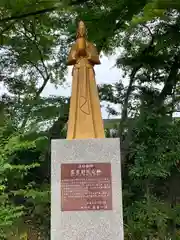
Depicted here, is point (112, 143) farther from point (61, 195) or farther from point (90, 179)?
point (61, 195)

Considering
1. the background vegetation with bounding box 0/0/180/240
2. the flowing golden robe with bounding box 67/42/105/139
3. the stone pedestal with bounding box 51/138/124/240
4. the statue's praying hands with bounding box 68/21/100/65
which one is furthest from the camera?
the background vegetation with bounding box 0/0/180/240

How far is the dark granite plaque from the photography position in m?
4.05

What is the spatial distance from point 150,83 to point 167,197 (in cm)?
248

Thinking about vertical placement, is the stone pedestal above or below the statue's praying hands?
below

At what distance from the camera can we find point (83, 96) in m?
4.59

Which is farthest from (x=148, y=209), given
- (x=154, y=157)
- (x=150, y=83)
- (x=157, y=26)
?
(x=157, y=26)

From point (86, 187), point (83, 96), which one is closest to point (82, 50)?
point (83, 96)

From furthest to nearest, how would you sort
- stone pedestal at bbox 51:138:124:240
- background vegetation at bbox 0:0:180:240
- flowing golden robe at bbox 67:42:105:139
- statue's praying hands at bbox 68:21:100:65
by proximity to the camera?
background vegetation at bbox 0:0:180:240
statue's praying hands at bbox 68:21:100:65
flowing golden robe at bbox 67:42:105:139
stone pedestal at bbox 51:138:124:240

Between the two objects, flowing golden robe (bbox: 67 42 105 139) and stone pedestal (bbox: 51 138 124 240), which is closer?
stone pedestal (bbox: 51 138 124 240)

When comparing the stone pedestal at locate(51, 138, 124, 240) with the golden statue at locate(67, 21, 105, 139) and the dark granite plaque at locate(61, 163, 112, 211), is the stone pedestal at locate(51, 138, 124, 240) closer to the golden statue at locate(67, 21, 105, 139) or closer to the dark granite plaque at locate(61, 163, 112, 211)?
the dark granite plaque at locate(61, 163, 112, 211)

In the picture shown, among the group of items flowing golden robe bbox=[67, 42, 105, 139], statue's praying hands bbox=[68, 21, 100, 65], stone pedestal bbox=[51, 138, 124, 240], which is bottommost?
stone pedestal bbox=[51, 138, 124, 240]

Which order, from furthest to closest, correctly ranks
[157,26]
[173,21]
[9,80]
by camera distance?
→ [9,80], [157,26], [173,21]

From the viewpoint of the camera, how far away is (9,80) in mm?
9914

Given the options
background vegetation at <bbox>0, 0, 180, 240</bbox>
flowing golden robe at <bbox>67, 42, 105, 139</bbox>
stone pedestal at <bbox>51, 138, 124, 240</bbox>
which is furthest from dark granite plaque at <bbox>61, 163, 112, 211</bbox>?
background vegetation at <bbox>0, 0, 180, 240</bbox>
